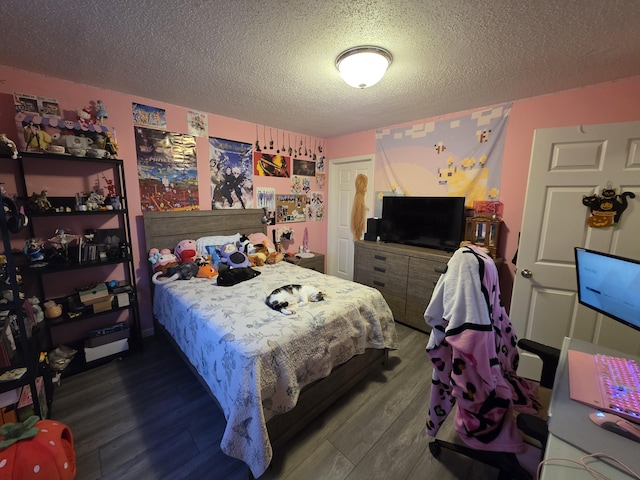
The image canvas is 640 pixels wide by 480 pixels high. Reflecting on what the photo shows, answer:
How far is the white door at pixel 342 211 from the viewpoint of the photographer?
3.89 metres

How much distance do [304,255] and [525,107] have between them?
288 centimetres

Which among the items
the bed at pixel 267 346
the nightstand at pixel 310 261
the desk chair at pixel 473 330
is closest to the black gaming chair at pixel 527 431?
the desk chair at pixel 473 330

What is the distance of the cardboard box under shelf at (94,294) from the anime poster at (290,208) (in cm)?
209

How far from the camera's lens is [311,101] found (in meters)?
2.49

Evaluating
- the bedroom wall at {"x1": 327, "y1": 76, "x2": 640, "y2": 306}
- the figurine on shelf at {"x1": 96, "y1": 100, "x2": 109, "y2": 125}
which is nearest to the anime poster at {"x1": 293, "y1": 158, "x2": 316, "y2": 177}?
the bedroom wall at {"x1": 327, "y1": 76, "x2": 640, "y2": 306}

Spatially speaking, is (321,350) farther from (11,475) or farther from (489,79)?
(489,79)

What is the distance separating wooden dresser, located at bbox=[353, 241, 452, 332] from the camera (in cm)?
269

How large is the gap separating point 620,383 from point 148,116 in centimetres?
359

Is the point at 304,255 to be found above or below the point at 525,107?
below

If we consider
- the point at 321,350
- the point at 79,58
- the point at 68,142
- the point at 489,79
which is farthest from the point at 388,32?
the point at 68,142

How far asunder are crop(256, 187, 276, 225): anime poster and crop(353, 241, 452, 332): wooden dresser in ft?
4.11

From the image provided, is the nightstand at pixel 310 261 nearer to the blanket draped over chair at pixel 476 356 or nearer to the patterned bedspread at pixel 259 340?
the patterned bedspread at pixel 259 340

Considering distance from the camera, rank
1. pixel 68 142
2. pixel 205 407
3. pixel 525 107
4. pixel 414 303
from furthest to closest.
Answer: pixel 414 303
pixel 525 107
pixel 68 142
pixel 205 407

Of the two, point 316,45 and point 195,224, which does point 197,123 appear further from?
point 316,45
